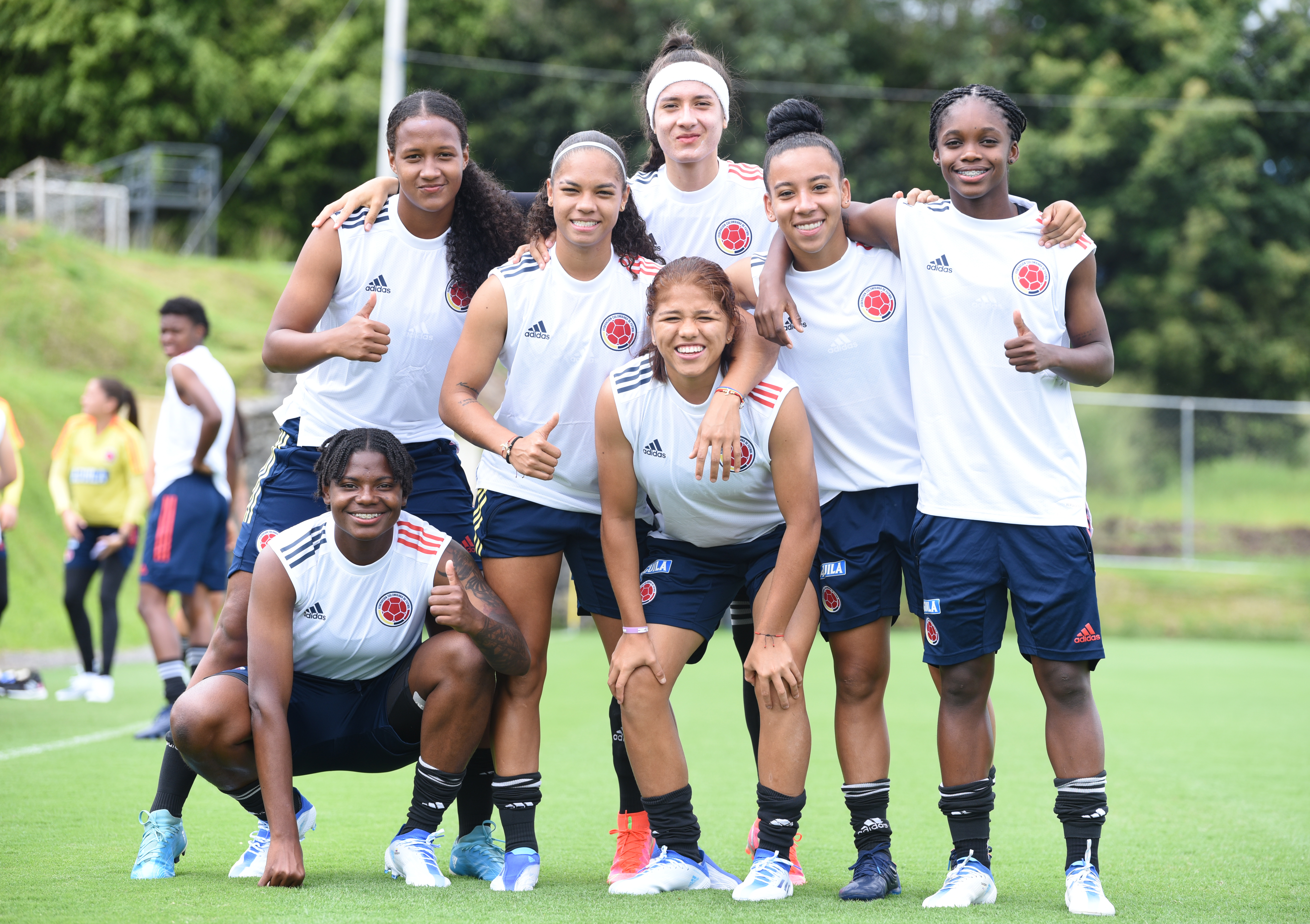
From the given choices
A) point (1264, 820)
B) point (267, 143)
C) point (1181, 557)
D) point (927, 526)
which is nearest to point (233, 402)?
point (927, 526)

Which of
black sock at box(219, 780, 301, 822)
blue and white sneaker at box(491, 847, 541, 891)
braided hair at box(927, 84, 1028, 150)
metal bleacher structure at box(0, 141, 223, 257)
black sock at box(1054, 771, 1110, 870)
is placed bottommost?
blue and white sneaker at box(491, 847, 541, 891)

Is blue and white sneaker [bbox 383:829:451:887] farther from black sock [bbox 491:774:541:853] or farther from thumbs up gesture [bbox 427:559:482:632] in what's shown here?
thumbs up gesture [bbox 427:559:482:632]

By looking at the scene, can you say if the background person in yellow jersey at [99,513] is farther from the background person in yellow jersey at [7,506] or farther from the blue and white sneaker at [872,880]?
the blue and white sneaker at [872,880]

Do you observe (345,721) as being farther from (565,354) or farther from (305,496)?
(565,354)

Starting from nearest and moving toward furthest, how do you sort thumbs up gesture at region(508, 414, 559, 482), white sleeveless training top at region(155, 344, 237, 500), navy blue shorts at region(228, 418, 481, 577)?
thumbs up gesture at region(508, 414, 559, 482), navy blue shorts at region(228, 418, 481, 577), white sleeveless training top at region(155, 344, 237, 500)

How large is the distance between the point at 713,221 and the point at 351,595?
1.80m

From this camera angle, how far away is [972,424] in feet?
13.0

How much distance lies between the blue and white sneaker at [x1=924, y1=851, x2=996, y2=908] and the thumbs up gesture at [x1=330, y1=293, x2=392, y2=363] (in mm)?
2326

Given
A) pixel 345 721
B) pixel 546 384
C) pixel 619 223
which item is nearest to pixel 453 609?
pixel 345 721

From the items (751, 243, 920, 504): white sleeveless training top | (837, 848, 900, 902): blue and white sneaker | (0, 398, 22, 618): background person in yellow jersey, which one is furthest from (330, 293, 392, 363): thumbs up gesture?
(0, 398, 22, 618): background person in yellow jersey

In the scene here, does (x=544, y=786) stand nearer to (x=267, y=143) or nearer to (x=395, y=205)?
(x=395, y=205)

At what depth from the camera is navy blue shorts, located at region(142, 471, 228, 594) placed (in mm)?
7438

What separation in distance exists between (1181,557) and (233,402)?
47.2 ft

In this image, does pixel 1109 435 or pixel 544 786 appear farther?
pixel 1109 435
